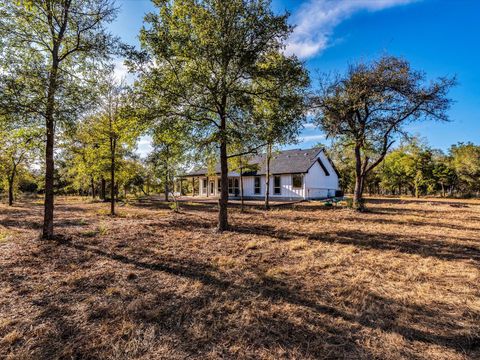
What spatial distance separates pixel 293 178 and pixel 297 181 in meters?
0.59

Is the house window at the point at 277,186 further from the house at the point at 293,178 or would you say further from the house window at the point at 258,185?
the house window at the point at 258,185

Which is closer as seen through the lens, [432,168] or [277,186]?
[277,186]

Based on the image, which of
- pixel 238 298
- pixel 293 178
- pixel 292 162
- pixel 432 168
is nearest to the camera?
pixel 238 298

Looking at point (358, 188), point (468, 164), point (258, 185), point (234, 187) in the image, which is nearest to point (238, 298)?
point (358, 188)

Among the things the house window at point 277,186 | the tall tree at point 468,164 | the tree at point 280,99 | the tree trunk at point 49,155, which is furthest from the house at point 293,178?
the tall tree at point 468,164

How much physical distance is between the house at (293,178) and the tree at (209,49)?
52.2ft

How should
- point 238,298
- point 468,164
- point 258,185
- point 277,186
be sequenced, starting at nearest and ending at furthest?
point 238,298
point 277,186
point 258,185
point 468,164

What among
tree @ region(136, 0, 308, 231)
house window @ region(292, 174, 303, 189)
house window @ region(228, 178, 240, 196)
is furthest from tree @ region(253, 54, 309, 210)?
house window @ region(228, 178, 240, 196)

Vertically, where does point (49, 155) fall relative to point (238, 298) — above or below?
above

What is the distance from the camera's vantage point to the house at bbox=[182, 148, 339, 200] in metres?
27.2

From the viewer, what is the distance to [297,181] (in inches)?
1089

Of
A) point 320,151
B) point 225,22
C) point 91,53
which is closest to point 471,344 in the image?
point 225,22

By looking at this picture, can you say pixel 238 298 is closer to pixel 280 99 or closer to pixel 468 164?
pixel 280 99

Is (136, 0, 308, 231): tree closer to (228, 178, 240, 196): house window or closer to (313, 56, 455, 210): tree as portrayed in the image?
(313, 56, 455, 210): tree
